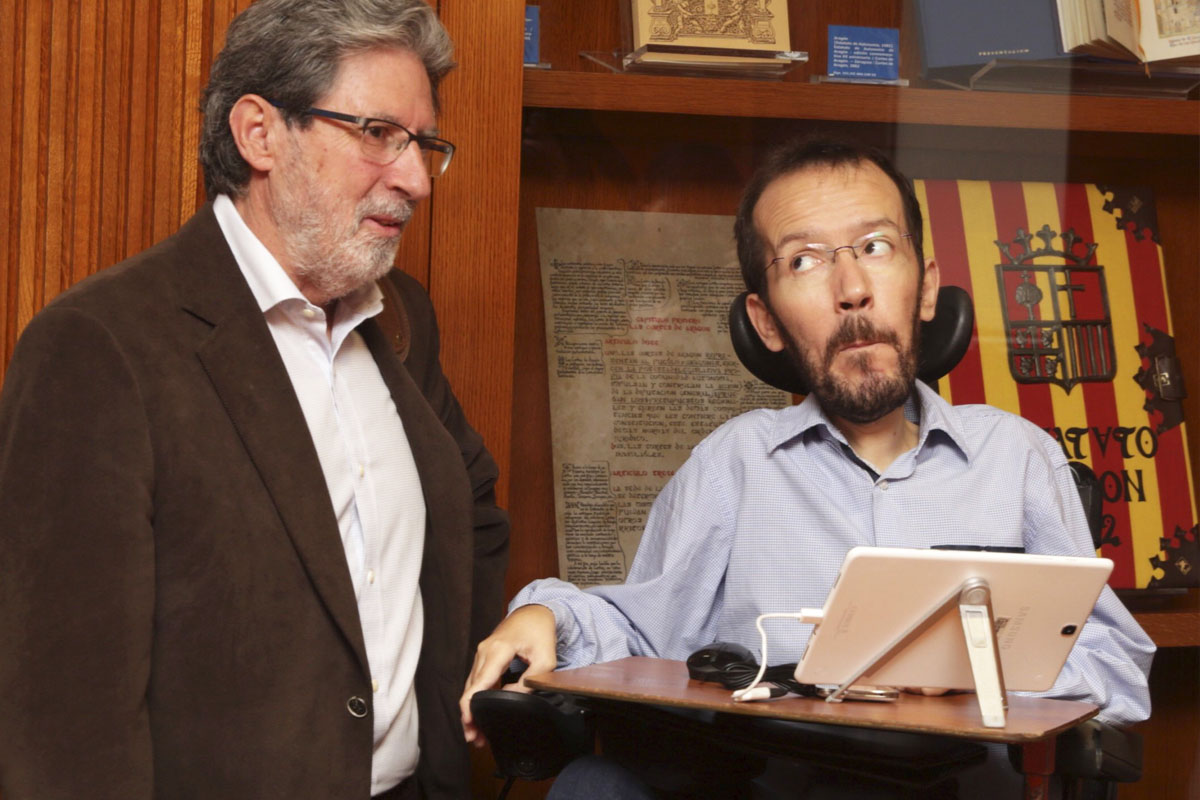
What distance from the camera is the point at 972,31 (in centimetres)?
220

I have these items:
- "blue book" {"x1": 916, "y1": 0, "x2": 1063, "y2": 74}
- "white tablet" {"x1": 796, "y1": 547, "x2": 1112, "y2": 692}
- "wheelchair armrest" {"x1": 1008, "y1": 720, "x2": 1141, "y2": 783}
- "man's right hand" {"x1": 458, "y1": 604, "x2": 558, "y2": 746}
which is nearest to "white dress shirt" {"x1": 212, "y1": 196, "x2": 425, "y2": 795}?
"man's right hand" {"x1": 458, "y1": 604, "x2": 558, "y2": 746}

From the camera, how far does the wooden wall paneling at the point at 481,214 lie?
6.88ft

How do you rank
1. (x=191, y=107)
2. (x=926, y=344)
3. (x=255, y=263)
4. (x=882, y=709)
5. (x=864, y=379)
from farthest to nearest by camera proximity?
(x=191, y=107)
(x=926, y=344)
(x=864, y=379)
(x=255, y=263)
(x=882, y=709)

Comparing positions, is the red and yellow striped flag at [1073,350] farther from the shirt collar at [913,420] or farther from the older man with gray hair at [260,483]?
the older man with gray hair at [260,483]

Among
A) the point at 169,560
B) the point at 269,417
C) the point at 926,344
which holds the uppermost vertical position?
the point at 926,344

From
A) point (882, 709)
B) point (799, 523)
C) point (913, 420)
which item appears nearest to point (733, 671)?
point (882, 709)

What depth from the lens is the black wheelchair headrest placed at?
187cm

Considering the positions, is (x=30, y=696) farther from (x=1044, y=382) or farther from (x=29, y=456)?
(x=1044, y=382)

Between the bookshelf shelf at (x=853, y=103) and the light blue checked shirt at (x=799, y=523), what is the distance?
2.02 ft

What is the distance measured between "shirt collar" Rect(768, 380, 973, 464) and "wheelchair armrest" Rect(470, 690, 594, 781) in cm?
57

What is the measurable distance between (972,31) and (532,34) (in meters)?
0.81

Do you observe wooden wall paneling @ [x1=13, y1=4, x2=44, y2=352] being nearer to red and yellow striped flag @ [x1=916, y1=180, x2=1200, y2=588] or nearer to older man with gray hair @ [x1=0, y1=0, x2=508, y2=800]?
older man with gray hair @ [x1=0, y1=0, x2=508, y2=800]

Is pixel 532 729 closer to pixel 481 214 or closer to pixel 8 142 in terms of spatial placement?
pixel 481 214

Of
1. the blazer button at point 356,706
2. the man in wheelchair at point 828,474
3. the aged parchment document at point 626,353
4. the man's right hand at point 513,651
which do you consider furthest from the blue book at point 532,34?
the blazer button at point 356,706
